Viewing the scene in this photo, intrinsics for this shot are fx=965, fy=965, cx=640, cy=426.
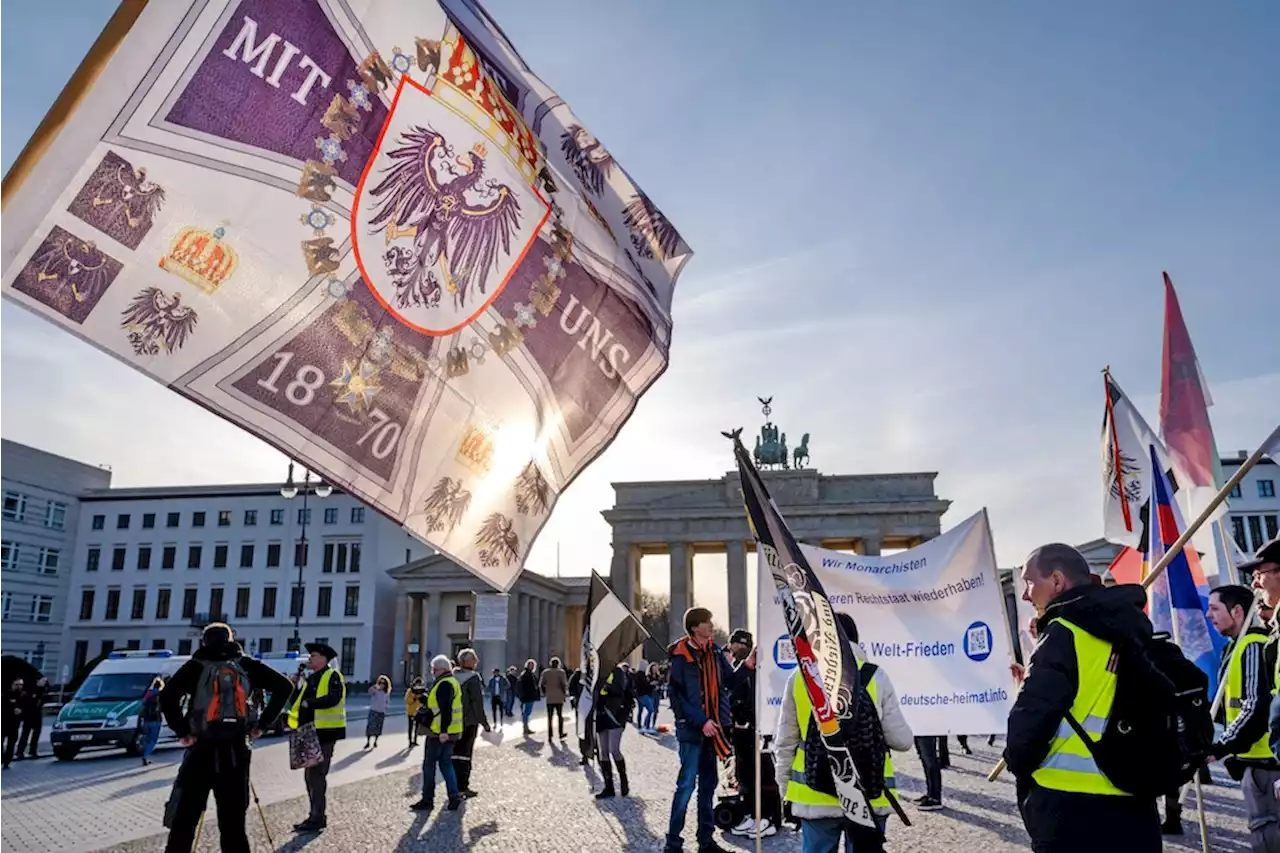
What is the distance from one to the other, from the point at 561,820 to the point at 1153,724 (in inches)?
354

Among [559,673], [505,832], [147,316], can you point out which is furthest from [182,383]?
[559,673]

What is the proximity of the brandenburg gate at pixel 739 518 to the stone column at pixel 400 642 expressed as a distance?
16.7 m

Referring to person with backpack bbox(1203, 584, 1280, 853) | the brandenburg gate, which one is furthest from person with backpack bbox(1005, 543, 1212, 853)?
the brandenburg gate

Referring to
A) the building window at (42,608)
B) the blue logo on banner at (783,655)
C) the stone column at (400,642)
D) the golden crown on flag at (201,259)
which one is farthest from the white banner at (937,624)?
the building window at (42,608)

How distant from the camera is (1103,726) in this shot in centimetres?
383

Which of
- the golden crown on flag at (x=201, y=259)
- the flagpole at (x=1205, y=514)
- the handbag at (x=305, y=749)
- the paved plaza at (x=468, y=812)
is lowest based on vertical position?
the paved plaza at (x=468, y=812)

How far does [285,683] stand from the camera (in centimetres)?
785

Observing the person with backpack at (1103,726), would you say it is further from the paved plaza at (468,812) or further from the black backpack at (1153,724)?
the paved plaza at (468,812)

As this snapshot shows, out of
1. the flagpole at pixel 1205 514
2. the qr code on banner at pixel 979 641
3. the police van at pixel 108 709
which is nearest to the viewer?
the flagpole at pixel 1205 514

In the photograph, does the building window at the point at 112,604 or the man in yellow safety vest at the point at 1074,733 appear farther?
the building window at the point at 112,604

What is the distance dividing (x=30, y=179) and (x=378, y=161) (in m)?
1.26

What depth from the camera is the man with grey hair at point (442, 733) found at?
12031 millimetres

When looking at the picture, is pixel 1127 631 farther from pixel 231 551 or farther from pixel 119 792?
pixel 231 551

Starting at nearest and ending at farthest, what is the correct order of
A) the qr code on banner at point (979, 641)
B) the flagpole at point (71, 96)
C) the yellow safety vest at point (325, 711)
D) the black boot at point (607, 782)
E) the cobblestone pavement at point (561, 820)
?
1. the flagpole at point (71, 96)
2. the cobblestone pavement at point (561, 820)
3. the qr code on banner at point (979, 641)
4. the yellow safety vest at point (325, 711)
5. the black boot at point (607, 782)
